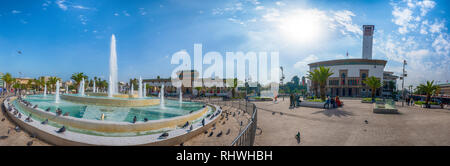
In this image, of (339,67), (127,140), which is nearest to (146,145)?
(127,140)

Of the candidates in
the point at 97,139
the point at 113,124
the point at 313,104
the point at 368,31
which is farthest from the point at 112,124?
the point at 368,31

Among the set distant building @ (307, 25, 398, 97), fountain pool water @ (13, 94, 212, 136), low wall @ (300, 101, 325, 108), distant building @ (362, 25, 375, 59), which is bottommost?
fountain pool water @ (13, 94, 212, 136)

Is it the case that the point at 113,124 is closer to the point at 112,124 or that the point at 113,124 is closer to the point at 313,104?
the point at 112,124

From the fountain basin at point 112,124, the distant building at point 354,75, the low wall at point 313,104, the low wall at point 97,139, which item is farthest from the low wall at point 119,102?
the distant building at point 354,75

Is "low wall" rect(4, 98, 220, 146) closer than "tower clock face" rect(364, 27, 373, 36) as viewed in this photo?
Yes

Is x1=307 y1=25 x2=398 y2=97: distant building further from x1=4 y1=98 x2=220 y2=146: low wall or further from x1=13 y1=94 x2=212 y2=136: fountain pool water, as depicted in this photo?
x1=4 y1=98 x2=220 y2=146: low wall

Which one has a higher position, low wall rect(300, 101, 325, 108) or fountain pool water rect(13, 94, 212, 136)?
low wall rect(300, 101, 325, 108)

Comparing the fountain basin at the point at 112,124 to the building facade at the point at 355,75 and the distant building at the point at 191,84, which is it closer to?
the distant building at the point at 191,84

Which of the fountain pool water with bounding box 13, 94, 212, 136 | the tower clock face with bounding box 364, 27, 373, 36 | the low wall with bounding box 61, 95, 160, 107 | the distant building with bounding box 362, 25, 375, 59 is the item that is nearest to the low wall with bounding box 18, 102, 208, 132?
the fountain pool water with bounding box 13, 94, 212, 136

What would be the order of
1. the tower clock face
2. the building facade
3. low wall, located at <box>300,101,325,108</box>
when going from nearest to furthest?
low wall, located at <box>300,101,325,108</box> < the building facade < the tower clock face
